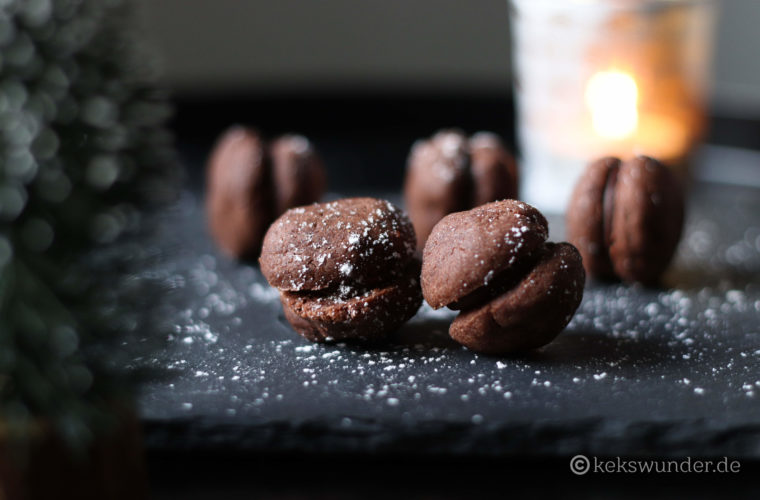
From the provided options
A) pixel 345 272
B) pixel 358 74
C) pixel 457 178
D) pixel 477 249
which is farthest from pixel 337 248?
pixel 358 74

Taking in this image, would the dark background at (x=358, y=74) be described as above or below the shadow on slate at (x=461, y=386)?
above

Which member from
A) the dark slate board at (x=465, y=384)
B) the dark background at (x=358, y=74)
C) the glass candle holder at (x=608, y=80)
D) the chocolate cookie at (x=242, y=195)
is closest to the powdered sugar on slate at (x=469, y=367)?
the dark slate board at (x=465, y=384)

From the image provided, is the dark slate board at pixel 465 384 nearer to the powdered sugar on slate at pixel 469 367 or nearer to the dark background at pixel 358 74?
the powdered sugar on slate at pixel 469 367

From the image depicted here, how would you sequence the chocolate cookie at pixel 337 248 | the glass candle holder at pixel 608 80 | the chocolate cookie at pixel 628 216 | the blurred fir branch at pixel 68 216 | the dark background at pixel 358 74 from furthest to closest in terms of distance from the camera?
the dark background at pixel 358 74
the glass candle holder at pixel 608 80
the chocolate cookie at pixel 628 216
the chocolate cookie at pixel 337 248
the blurred fir branch at pixel 68 216

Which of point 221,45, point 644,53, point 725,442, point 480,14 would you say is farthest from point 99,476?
point 480,14

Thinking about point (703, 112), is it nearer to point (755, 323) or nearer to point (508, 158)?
point (508, 158)

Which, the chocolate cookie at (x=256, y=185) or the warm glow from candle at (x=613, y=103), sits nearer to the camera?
the chocolate cookie at (x=256, y=185)

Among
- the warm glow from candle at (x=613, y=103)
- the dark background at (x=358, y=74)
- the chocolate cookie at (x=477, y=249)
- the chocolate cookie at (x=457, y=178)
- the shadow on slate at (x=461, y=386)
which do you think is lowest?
the shadow on slate at (x=461, y=386)
